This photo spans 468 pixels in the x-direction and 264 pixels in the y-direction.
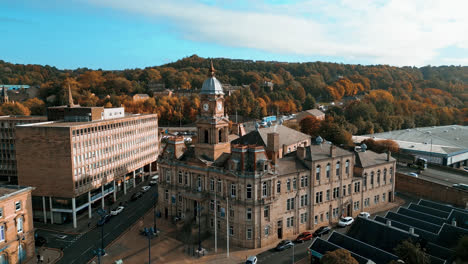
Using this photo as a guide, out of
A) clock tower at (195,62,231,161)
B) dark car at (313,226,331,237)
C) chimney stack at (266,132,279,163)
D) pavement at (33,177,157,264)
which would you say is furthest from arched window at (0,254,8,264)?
dark car at (313,226,331,237)

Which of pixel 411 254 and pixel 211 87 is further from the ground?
pixel 211 87

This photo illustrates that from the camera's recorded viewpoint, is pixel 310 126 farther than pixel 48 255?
Yes

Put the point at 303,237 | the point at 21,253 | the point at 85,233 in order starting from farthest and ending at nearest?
the point at 85,233 < the point at 303,237 < the point at 21,253

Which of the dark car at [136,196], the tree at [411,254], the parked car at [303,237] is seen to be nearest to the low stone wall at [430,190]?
the parked car at [303,237]

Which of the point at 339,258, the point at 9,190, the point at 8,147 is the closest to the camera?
the point at 339,258

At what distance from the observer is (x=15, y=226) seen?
147 feet

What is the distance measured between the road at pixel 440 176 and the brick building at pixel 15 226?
7383 centimetres

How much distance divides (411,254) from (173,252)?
98.5ft

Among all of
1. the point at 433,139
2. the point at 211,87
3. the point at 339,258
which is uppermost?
the point at 211,87

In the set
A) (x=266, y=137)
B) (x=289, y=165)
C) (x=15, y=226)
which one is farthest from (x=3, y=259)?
(x=266, y=137)

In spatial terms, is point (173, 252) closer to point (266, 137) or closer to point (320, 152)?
point (320, 152)

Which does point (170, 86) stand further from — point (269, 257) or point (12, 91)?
point (269, 257)

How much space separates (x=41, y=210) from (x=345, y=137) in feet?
241

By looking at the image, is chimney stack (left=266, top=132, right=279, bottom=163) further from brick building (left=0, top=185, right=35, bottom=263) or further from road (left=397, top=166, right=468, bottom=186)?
road (left=397, top=166, right=468, bottom=186)
